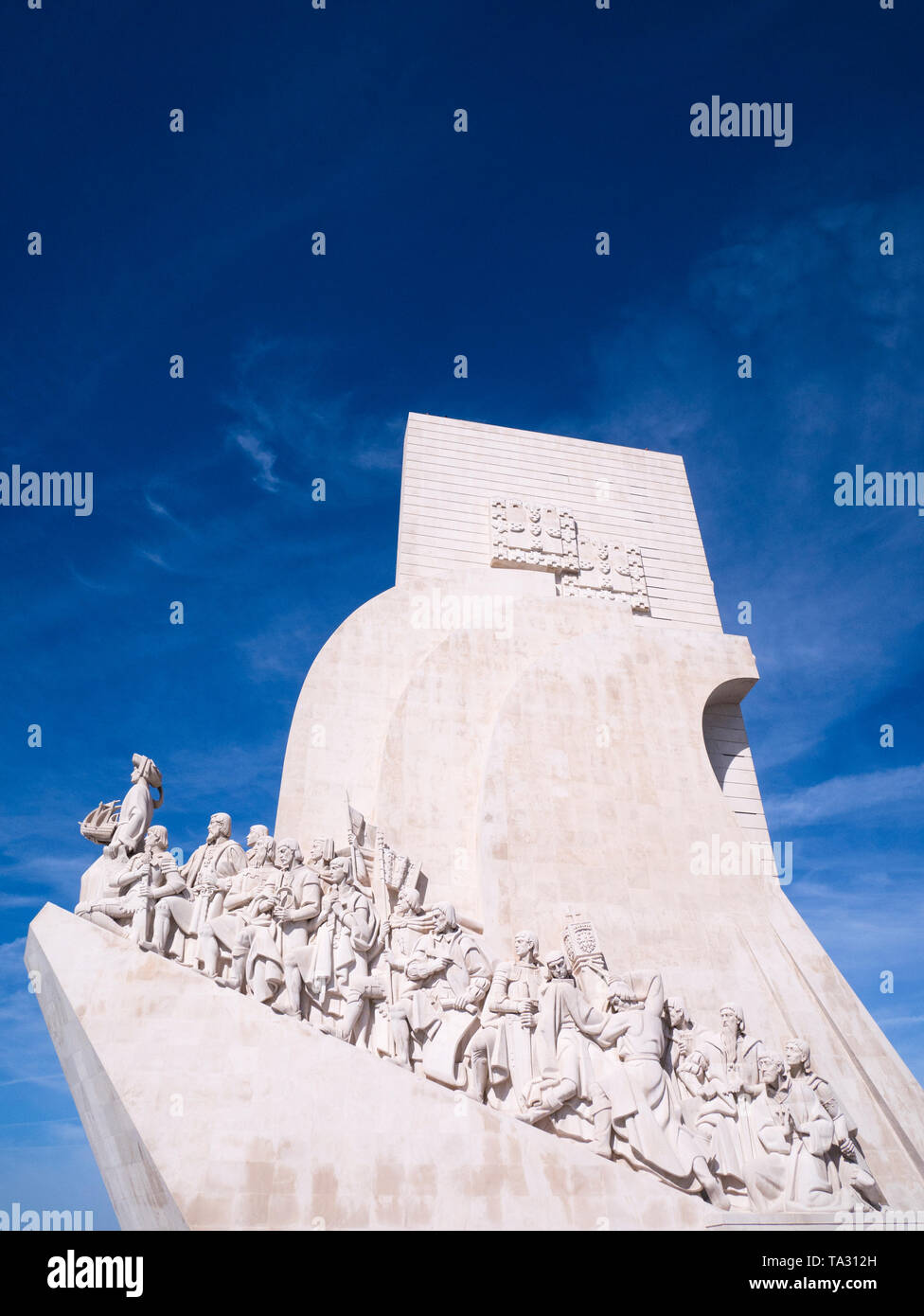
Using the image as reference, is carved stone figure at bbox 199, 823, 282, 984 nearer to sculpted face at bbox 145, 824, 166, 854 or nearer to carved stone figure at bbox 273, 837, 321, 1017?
carved stone figure at bbox 273, 837, 321, 1017

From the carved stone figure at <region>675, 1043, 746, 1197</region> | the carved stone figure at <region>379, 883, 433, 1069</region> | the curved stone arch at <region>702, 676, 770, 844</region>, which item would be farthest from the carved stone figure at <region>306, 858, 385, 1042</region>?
the curved stone arch at <region>702, 676, 770, 844</region>

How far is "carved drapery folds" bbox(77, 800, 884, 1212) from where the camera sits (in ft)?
23.9

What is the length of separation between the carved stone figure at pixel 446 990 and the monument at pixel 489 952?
1.0 inches

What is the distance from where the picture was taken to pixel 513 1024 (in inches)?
304

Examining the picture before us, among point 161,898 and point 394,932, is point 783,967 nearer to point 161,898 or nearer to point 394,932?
point 394,932

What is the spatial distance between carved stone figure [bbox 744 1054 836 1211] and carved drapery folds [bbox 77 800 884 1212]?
1 centimetres

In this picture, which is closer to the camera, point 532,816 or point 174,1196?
point 174,1196

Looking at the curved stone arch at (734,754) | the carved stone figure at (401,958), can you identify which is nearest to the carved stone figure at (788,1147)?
the carved stone figure at (401,958)

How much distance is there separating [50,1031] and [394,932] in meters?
2.94

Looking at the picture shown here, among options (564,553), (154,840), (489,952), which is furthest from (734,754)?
(154,840)

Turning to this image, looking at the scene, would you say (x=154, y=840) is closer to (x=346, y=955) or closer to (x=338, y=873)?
(x=338, y=873)

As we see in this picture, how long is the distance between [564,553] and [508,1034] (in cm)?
746

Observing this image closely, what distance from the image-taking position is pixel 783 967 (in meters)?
10.3
